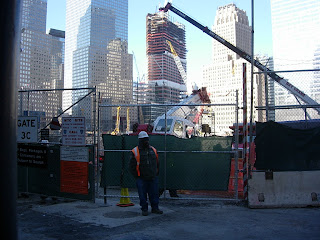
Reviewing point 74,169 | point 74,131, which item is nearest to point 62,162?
point 74,169

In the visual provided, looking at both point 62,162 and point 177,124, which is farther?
point 177,124

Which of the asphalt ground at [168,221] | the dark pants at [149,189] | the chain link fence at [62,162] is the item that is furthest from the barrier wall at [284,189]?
the chain link fence at [62,162]

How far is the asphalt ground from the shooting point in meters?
5.52

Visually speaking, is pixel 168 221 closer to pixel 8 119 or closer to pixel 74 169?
pixel 74 169

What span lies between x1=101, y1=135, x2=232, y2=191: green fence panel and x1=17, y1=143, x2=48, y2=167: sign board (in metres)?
1.64

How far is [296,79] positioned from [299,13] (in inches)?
4588

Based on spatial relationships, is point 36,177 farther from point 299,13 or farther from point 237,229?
point 299,13

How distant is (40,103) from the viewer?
35.0 feet

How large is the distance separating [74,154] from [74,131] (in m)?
0.57

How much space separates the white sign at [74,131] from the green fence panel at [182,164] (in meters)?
0.64

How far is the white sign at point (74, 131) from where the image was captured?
799 centimetres

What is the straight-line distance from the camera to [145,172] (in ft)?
22.7

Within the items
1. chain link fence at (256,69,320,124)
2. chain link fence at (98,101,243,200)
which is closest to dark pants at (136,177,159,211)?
chain link fence at (98,101,243,200)

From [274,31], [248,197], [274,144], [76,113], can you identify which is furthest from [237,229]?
[274,31]
